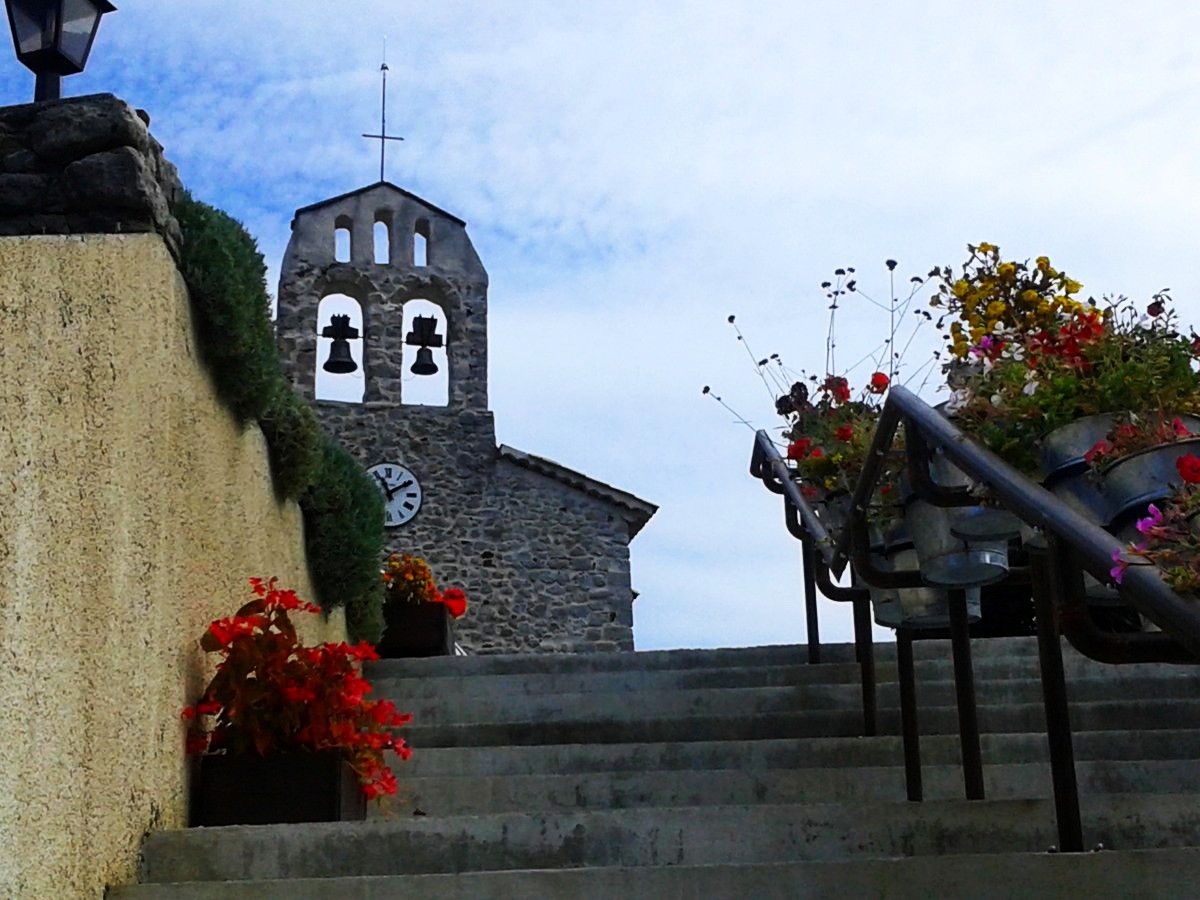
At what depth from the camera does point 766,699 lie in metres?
4.73

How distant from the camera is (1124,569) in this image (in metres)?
2.11

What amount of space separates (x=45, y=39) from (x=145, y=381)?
97 centimetres

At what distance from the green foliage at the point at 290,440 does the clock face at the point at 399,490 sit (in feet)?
37.3

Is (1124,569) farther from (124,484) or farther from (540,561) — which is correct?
(540,561)

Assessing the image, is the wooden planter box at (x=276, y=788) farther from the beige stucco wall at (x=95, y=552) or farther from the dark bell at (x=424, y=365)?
the dark bell at (x=424, y=365)

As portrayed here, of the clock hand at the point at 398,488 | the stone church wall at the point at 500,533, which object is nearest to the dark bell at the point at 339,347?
the stone church wall at the point at 500,533

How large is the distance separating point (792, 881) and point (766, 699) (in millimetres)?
1813

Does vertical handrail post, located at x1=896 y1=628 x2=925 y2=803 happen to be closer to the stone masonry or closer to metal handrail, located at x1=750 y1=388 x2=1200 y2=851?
metal handrail, located at x1=750 y1=388 x2=1200 y2=851

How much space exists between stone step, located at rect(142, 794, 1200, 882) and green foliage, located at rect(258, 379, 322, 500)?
70.8 inches

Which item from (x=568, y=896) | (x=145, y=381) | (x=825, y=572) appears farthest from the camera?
(x=825, y=572)

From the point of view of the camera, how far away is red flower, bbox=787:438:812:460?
15.0ft

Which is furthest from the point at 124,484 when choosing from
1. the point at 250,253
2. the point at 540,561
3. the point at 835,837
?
the point at 540,561

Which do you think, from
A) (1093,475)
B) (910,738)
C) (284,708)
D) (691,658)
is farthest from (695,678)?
(1093,475)

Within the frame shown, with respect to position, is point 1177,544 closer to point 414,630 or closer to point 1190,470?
point 1190,470
